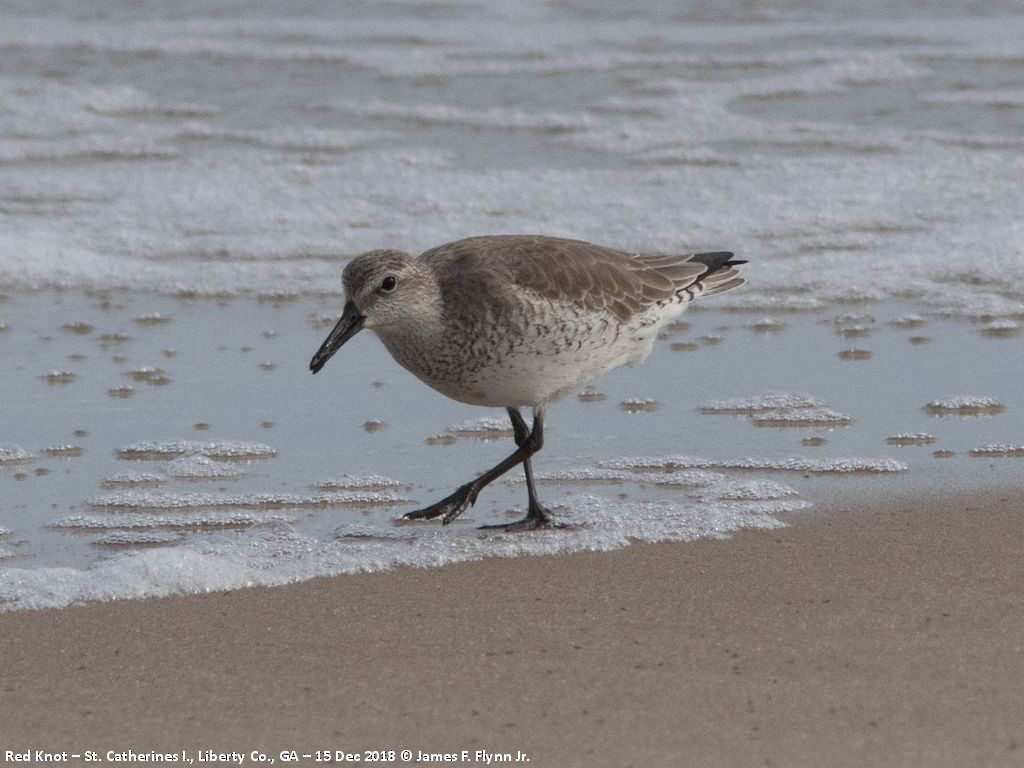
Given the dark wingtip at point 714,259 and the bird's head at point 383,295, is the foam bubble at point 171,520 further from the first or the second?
the dark wingtip at point 714,259

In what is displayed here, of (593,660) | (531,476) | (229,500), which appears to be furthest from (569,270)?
(593,660)

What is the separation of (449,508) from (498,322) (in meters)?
0.65

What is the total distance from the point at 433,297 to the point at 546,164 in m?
5.59

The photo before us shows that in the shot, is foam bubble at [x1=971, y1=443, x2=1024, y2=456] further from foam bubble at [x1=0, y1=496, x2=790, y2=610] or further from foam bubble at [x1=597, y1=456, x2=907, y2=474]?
foam bubble at [x1=0, y1=496, x2=790, y2=610]

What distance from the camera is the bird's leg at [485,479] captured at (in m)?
5.75

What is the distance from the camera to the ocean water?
19.5 ft

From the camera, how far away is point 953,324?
311 inches

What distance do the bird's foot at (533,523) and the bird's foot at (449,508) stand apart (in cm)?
11

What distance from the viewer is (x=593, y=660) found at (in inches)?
175

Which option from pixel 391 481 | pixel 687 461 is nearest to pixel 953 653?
pixel 687 461

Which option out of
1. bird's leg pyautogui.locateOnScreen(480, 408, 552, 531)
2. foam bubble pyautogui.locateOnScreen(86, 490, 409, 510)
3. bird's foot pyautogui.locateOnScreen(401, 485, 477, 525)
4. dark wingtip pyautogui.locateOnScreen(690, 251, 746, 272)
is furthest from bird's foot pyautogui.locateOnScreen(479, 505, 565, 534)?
dark wingtip pyautogui.locateOnScreen(690, 251, 746, 272)

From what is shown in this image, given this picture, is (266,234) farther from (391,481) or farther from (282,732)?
(282,732)

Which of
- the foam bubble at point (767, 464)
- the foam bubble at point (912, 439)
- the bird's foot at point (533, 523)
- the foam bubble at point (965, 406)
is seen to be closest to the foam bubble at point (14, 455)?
the bird's foot at point (533, 523)

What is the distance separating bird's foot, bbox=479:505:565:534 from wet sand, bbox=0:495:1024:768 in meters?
0.28
